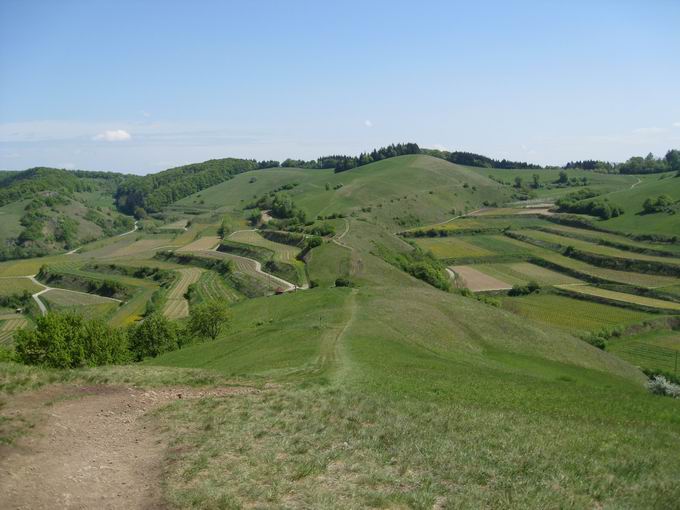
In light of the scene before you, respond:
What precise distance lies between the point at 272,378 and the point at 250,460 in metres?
14.9

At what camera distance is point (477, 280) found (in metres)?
130

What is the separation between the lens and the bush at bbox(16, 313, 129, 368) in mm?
48156

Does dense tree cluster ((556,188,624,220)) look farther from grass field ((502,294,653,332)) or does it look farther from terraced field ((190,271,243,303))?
terraced field ((190,271,243,303))

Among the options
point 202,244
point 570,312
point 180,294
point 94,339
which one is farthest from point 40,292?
point 570,312

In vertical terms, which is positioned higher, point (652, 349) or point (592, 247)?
point (592, 247)

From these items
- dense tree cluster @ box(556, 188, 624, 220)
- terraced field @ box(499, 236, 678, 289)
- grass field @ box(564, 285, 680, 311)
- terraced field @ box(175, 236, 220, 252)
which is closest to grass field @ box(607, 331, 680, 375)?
grass field @ box(564, 285, 680, 311)

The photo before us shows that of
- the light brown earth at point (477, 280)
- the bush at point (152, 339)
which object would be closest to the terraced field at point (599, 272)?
the light brown earth at point (477, 280)

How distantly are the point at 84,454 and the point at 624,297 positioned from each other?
115338mm

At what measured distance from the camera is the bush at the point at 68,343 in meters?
48.2

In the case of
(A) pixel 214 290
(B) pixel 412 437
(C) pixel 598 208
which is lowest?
(A) pixel 214 290

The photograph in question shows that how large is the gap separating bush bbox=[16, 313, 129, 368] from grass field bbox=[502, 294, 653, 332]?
76.5 m

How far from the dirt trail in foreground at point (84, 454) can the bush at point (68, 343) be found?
83.2ft

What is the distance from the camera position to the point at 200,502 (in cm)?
1606

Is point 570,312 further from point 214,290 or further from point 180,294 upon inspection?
point 180,294
